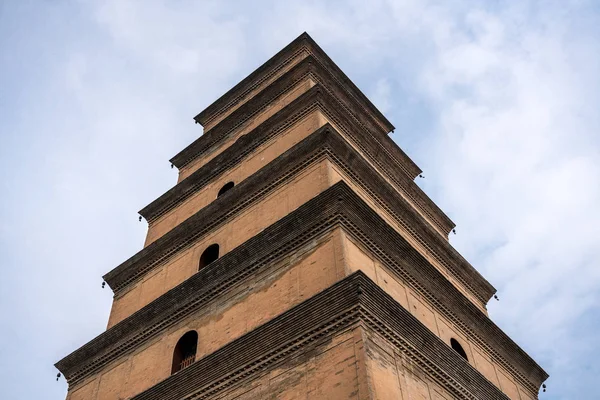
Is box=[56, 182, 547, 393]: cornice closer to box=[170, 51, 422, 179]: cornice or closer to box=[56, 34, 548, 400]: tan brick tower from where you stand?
box=[56, 34, 548, 400]: tan brick tower

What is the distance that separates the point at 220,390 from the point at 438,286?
4900 millimetres

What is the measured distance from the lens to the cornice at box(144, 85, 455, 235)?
16.6m

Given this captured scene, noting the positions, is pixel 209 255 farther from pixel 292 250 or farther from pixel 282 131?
pixel 282 131

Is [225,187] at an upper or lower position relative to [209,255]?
upper

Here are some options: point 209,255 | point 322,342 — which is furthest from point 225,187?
point 322,342

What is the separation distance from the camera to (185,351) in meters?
13.3

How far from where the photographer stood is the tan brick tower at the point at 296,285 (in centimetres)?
1073

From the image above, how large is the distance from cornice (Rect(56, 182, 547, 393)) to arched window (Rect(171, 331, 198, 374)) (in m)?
0.48

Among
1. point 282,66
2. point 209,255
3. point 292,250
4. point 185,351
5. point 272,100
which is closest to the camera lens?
point 292,250

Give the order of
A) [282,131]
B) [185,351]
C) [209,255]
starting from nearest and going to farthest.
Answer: [185,351], [209,255], [282,131]

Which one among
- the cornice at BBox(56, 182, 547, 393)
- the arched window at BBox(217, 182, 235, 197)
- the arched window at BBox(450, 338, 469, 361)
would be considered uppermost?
the arched window at BBox(217, 182, 235, 197)

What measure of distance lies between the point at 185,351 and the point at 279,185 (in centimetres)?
377

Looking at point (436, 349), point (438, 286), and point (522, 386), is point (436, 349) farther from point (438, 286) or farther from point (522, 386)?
point (522, 386)

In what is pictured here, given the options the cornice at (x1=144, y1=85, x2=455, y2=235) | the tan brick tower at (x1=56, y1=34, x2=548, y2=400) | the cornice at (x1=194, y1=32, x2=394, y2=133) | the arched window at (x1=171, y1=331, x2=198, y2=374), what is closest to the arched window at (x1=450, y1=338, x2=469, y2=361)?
the tan brick tower at (x1=56, y1=34, x2=548, y2=400)
